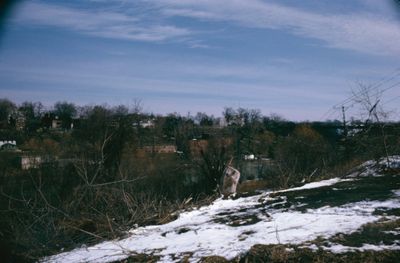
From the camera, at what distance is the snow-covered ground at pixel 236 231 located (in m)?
5.72

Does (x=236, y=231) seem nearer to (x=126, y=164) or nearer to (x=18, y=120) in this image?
(x=126, y=164)

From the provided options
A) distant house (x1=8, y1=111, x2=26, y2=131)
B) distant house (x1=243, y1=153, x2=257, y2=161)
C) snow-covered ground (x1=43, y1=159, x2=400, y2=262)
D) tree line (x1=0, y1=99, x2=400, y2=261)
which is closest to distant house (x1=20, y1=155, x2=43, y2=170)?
tree line (x1=0, y1=99, x2=400, y2=261)

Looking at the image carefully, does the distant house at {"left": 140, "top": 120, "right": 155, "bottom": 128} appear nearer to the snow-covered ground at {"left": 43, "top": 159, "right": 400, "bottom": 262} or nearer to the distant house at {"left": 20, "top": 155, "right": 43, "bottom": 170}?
the distant house at {"left": 20, "top": 155, "right": 43, "bottom": 170}

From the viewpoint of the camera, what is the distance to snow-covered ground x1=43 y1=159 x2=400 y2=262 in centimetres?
572

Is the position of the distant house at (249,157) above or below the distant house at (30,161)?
below

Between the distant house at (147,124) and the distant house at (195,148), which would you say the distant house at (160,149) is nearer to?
the distant house at (195,148)

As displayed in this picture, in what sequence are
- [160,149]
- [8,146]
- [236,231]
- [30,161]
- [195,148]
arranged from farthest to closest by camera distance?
[160,149], [195,148], [8,146], [30,161], [236,231]

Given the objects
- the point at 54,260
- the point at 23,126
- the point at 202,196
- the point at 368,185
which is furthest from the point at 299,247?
the point at 23,126

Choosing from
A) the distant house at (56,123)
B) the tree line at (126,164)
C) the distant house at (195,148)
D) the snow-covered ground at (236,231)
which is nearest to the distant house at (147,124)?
the tree line at (126,164)

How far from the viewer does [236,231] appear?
6.66 metres

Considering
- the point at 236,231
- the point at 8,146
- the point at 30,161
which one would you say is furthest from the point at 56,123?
the point at 236,231

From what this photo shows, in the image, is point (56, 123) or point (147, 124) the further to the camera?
point (56, 123)

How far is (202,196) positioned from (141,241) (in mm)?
5876

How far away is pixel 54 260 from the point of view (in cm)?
670
